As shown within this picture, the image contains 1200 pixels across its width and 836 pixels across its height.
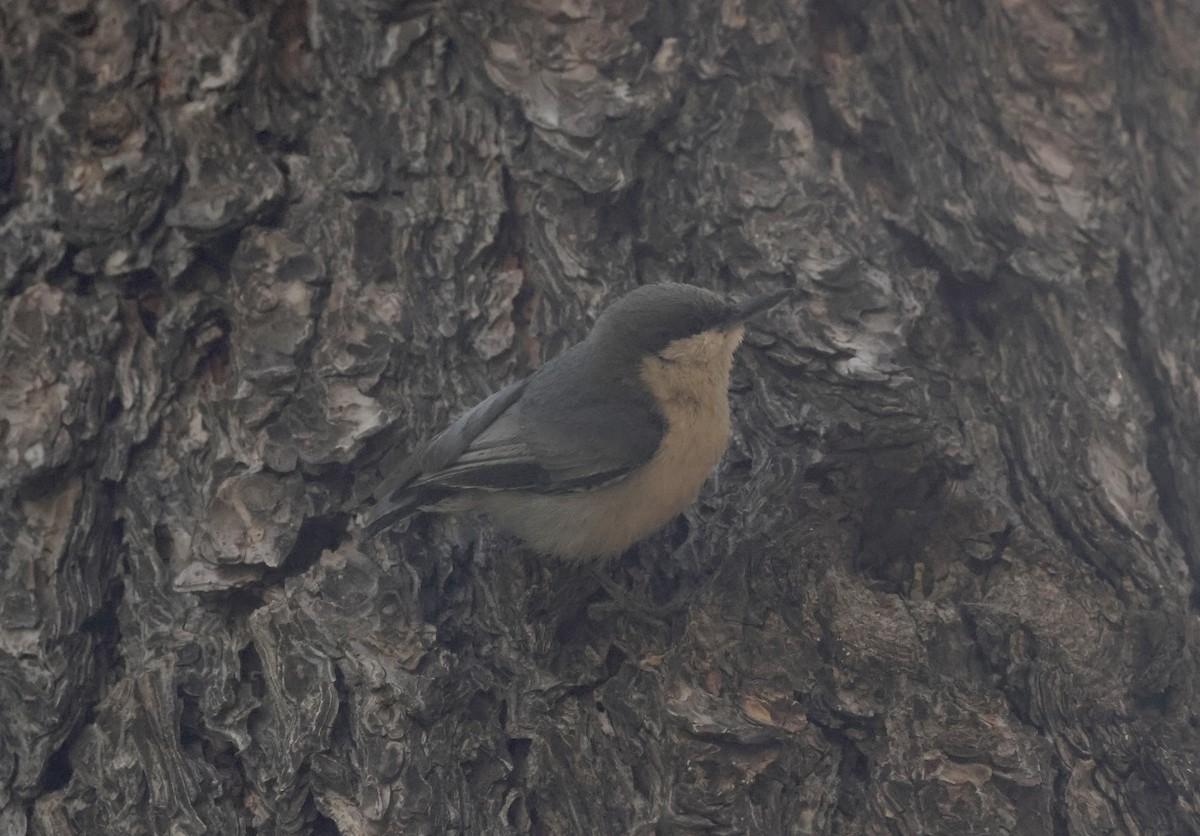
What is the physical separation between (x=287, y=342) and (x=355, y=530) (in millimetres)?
497

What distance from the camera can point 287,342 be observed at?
279 cm

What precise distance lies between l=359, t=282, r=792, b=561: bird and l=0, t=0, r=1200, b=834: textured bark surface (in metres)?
0.08

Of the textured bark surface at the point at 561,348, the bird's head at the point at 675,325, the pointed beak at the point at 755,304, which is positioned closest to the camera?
the textured bark surface at the point at 561,348

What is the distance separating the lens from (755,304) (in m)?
2.92

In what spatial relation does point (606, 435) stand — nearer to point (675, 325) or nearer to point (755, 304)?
point (675, 325)

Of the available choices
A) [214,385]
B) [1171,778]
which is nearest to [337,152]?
[214,385]

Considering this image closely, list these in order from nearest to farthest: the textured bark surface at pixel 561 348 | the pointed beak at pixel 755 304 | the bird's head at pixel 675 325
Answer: the textured bark surface at pixel 561 348
the pointed beak at pixel 755 304
the bird's head at pixel 675 325

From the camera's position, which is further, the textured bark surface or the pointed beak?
the pointed beak

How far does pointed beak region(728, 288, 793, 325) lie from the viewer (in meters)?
2.90

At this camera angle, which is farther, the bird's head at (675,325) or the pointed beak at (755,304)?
the bird's head at (675,325)

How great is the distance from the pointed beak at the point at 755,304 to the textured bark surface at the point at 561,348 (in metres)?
0.06

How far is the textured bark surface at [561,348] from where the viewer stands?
251 centimetres

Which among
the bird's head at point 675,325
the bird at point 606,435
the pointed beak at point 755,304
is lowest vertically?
the bird at point 606,435

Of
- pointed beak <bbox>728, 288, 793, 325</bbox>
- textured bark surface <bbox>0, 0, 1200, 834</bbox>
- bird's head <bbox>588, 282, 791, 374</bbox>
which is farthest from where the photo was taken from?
bird's head <bbox>588, 282, 791, 374</bbox>
